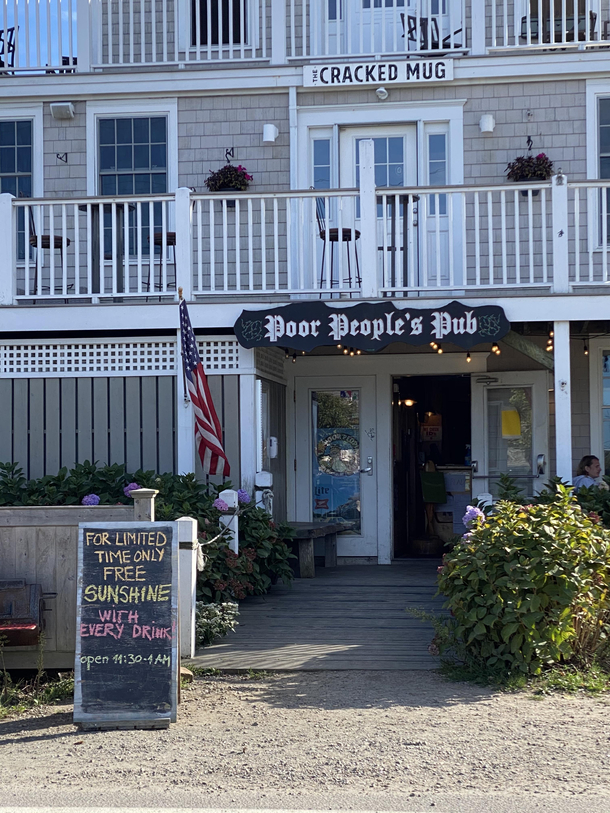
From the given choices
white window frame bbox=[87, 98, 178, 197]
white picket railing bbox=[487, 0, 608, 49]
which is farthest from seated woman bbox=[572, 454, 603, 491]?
white window frame bbox=[87, 98, 178, 197]

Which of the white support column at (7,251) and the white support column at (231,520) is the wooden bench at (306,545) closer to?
the white support column at (231,520)

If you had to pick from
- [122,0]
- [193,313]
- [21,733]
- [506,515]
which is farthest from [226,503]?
[122,0]

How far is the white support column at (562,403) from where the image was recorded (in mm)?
9180

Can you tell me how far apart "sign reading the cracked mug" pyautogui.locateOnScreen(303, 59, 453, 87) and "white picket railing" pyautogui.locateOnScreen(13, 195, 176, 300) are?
240cm

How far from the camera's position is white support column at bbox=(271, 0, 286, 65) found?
11.5 meters

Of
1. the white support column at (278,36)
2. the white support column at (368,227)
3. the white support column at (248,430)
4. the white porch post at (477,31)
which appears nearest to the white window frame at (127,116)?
the white support column at (278,36)

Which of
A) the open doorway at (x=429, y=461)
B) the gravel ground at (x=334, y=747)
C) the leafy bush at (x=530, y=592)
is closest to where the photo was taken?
the gravel ground at (x=334, y=747)

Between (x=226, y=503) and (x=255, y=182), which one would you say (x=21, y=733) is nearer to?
(x=226, y=503)

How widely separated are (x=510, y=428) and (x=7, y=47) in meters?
7.91

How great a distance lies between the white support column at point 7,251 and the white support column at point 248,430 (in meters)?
2.59

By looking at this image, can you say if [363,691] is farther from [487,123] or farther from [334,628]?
[487,123]

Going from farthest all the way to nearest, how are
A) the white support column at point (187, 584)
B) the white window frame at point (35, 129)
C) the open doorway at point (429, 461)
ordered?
the open doorway at point (429, 461) < the white window frame at point (35, 129) < the white support column at point (187, 584)

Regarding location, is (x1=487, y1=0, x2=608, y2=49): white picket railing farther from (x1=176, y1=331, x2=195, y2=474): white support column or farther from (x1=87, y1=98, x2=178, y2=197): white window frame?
(x1=176, y1=331, x2=195, y2=474): white support column

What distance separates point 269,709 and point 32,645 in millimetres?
1843
